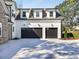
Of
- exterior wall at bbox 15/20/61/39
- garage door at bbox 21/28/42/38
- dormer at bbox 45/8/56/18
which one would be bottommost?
garage door at bbox 21/28/42/38

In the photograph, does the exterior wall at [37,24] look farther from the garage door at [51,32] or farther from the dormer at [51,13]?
the dormer at [51,13]

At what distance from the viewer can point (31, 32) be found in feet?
122

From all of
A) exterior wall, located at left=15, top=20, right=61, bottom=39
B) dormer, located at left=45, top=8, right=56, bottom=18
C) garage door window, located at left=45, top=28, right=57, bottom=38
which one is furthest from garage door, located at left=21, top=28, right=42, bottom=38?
dormer, located at left=45, top=8, right=56, bottom=18

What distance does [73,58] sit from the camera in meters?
14.0

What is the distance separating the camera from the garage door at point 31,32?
122 feet

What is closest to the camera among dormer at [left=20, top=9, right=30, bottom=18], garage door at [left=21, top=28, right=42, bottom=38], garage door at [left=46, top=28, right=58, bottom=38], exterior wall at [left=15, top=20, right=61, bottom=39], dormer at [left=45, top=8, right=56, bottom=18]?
exterior wall at [left=15, top=20, right=61, bottom=39]

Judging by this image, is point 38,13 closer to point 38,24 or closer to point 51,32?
point 38,24

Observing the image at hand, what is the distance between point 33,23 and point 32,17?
4.44 feet

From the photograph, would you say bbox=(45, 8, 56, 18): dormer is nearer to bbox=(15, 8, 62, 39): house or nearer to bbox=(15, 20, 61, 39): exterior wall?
bbox=(15, 8, 62, 39): house

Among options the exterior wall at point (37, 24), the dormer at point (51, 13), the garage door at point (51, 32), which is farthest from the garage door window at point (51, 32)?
the dormer at point (51, 13)

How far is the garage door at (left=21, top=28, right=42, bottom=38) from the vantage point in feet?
122

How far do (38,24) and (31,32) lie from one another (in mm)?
2053

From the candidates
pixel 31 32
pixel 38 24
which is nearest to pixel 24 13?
pixel 38 24

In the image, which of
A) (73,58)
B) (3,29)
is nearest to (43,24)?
(3,29)
